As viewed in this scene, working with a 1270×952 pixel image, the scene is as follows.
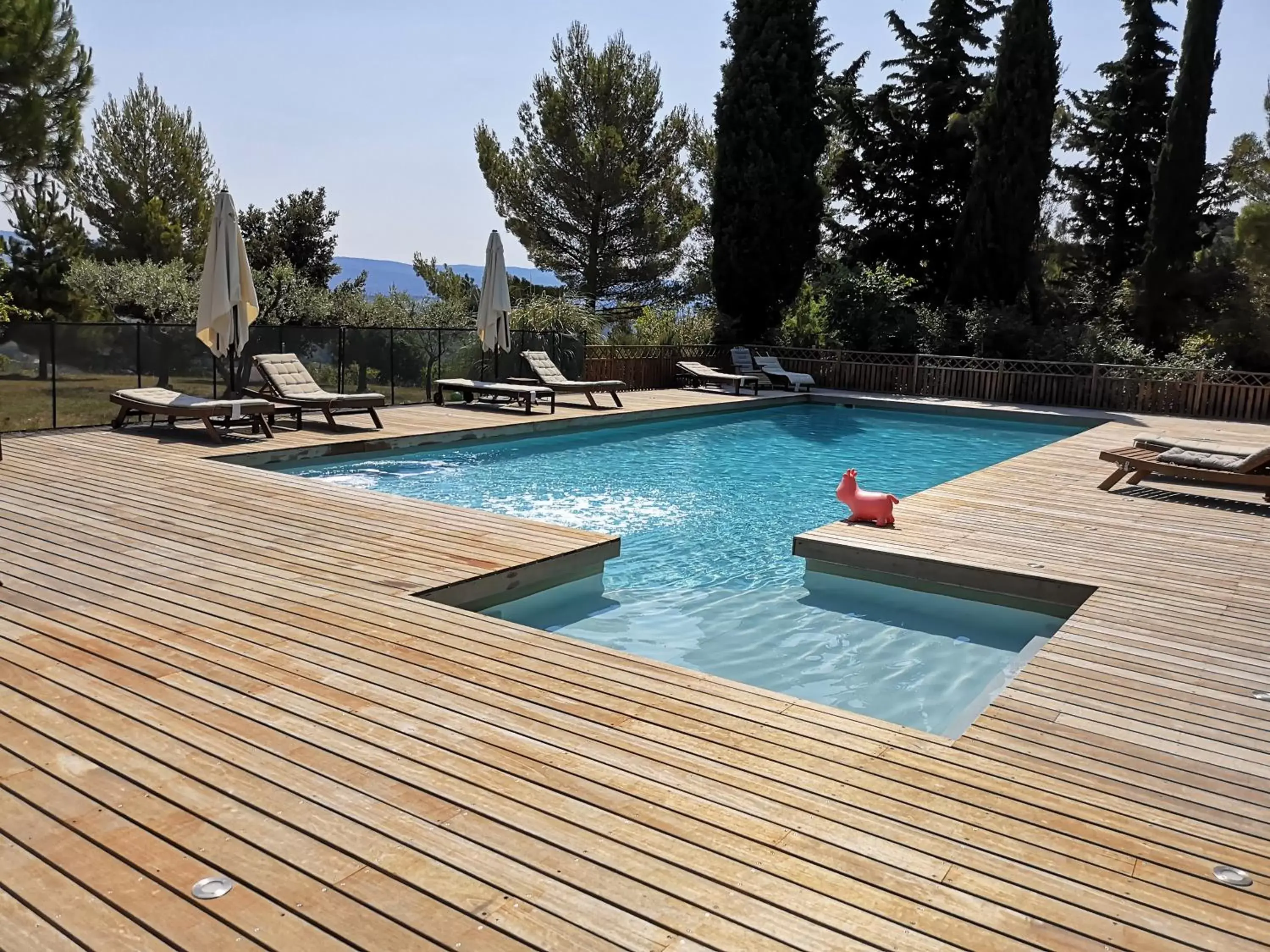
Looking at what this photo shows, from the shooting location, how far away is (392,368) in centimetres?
1307

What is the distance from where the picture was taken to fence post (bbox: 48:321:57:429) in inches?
372

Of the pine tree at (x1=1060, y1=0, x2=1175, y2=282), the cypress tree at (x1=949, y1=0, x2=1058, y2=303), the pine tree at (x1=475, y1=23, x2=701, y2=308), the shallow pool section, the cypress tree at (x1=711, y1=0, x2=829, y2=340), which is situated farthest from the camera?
the pine tree at (x1=475, y1=23, x2=701, y2=308)

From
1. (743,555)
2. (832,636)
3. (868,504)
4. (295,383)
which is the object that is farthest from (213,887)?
(295,383)

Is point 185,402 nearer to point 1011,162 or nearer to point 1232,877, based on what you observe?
point 1232,877

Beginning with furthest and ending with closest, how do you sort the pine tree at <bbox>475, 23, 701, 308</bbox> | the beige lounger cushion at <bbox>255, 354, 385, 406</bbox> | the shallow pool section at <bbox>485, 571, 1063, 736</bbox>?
the pine tree at <bbox>475, 23, 701, 308</bbox>, the beige lounger cushion at <bbox>255, 354, 385, 406</bbox>, the shallow pool section at <bbox>485, 571, 1063, 736</bbox>

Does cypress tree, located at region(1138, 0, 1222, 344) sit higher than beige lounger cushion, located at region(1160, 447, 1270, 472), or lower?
higher

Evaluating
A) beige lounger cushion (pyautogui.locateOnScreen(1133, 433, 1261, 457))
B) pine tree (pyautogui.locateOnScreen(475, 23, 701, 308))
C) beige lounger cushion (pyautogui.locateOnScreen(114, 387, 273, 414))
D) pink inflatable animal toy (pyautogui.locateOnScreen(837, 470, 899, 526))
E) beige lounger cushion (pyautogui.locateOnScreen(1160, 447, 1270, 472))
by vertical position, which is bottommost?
pink inflatable animal toy (pyautogui.locateOnScreen(837, 470, 899, 526))

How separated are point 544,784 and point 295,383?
8579 millimetres

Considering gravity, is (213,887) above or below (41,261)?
below

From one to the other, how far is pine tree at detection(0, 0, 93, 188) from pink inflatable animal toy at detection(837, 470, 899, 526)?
1524cm

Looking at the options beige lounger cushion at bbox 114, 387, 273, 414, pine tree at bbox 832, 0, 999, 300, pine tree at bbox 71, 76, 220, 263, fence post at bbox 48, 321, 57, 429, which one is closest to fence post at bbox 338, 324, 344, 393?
beige lounger cushion at bbox 114, 387, 273, 414

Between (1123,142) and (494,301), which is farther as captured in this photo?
(1123,142)

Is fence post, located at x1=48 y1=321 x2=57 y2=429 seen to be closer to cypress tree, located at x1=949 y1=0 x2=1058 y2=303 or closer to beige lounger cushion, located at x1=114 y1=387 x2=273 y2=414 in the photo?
beige lounger cushion, located at x1=114 y1=387 x2=273 y2=414

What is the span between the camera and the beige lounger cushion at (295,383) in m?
10.1
